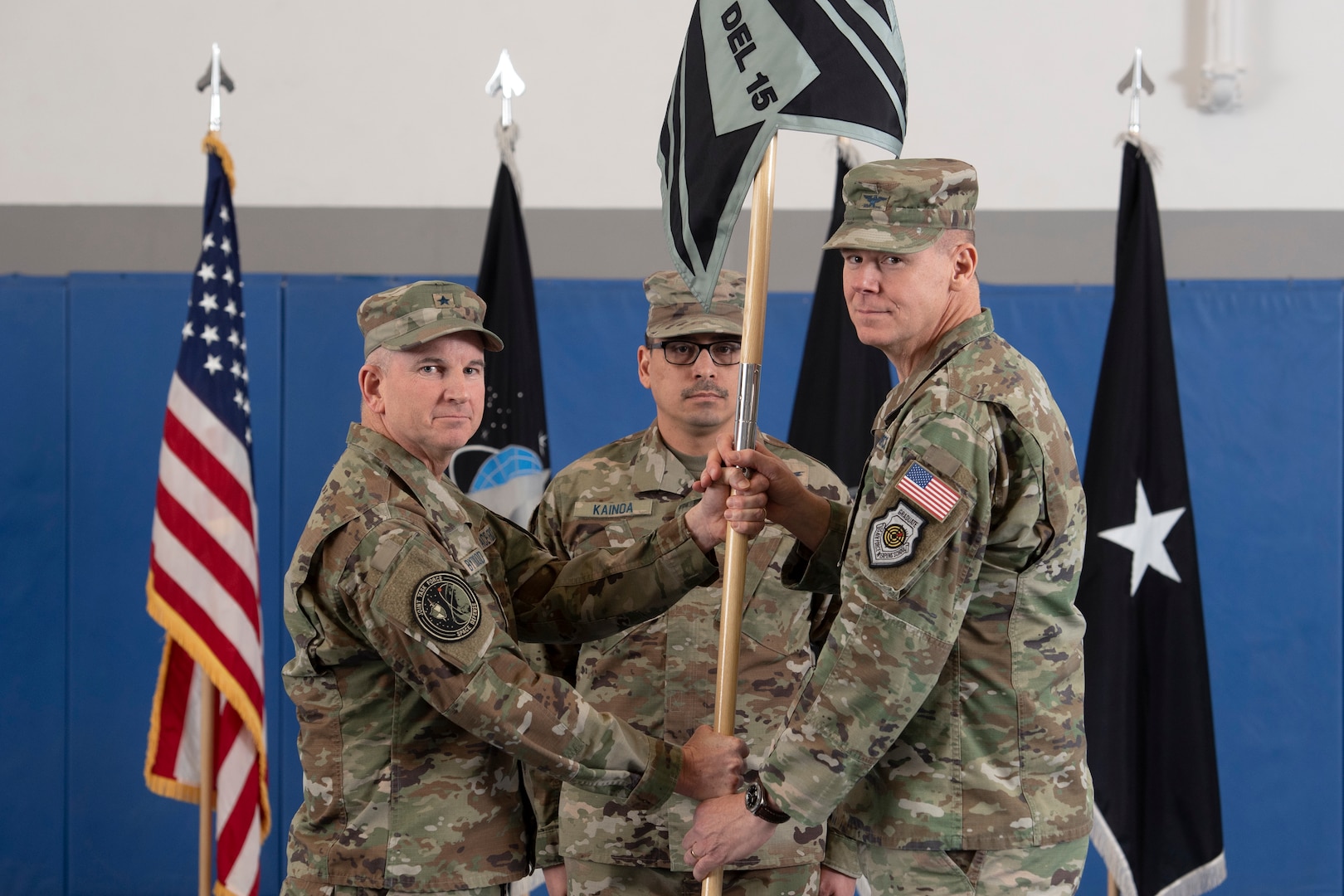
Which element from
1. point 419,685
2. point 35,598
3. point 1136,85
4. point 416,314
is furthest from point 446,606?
point 35,598

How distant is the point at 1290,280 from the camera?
4.03m

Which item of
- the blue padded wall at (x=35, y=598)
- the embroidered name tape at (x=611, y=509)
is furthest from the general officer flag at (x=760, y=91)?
the blue padded wall at (x=35, y=598)

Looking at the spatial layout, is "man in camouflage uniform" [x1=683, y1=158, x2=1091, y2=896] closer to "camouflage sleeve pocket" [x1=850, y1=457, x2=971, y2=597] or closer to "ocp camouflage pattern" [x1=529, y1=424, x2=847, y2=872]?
"camouflage sleeve pocket" [x1=850, y1=457, x2=971, y2=597]

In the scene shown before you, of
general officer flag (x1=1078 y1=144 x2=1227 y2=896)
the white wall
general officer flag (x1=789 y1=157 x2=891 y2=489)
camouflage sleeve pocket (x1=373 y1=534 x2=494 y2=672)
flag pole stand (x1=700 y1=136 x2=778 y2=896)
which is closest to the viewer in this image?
camouflage sleeve pocket (x1=373 y1=534 x2=494 y2=672)

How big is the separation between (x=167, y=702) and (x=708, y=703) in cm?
170

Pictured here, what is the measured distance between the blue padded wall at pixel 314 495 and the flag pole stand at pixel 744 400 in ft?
7.14

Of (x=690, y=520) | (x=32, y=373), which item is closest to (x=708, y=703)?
(x=690, y=520)

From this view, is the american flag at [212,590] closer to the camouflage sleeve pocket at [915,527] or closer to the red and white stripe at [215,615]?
the red and white stripe at [215,615]

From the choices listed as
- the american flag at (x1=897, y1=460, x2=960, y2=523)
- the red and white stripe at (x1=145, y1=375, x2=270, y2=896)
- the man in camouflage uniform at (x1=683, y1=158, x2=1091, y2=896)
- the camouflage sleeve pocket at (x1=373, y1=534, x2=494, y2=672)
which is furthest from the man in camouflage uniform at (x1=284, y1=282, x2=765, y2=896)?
the red and white stripe at (x1=145, y1=375, x2=270, y2=896)

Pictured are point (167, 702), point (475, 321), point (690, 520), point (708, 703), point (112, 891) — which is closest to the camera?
point (475, 321)

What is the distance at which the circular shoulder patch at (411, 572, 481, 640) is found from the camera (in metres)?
1.63

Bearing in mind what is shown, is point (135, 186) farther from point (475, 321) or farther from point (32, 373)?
point (475, 321)

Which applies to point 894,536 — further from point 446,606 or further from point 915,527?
point 446,606

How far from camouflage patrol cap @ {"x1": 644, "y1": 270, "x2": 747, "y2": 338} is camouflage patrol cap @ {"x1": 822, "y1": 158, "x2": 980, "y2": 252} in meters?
0.60
